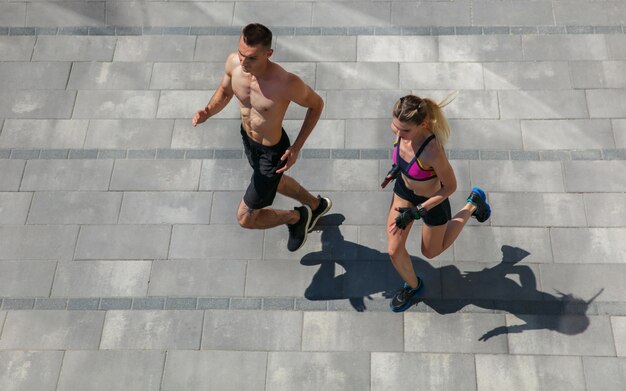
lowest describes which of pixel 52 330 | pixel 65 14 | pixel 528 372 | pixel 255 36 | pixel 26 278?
pixel 52 330

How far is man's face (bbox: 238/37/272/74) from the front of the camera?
4.52m

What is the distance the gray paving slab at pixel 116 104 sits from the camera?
7164mm

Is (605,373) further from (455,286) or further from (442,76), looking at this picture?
(442,76)

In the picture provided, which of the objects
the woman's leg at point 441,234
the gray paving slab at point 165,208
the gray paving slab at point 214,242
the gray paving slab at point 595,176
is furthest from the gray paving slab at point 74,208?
the gray paving slab at point 595,176

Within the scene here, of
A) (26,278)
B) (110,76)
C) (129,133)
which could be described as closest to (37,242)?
(26,278)

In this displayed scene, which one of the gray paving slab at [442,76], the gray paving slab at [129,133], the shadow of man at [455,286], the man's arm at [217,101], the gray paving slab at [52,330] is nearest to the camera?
the man's arm at [217,101]

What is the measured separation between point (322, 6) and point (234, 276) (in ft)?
12.9

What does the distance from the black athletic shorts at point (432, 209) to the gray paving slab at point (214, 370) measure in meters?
2.00

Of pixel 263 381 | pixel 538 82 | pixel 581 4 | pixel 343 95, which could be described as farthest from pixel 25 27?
pixel 581 4

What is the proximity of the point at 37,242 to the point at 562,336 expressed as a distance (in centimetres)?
536

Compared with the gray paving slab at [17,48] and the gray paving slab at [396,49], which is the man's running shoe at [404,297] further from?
the gray paving slab at [17,48]

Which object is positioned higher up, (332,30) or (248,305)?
(332,30)

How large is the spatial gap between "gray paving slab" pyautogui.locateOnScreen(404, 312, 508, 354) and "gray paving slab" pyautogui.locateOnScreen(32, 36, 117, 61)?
198 inches

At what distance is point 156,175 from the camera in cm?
671
